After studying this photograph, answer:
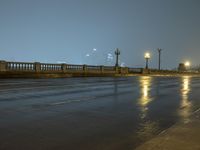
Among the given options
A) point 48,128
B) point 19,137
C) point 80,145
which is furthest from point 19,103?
point 80,145

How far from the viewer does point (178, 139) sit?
7660 millimetres

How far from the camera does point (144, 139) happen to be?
823 centimetres

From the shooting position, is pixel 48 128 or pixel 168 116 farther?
pixel 168 116

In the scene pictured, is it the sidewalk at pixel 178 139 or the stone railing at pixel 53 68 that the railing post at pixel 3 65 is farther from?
the sidewalk at pixel 178 139

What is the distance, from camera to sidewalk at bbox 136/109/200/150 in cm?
699

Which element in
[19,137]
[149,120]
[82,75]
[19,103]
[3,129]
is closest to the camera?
[19,137]

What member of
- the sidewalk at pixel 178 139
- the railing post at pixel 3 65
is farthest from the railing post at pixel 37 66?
the sidewalk at pixel 178 139

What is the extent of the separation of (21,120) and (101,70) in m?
47.3

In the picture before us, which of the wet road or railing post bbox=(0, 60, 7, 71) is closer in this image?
the wet road

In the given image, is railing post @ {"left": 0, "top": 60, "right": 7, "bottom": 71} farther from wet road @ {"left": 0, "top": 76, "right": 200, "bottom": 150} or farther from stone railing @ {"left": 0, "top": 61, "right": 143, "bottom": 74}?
wet road @ {"left": 0, "top": 76, "right": 200, "bottom": 150}

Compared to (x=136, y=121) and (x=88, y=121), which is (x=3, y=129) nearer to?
(x=88, y=121)

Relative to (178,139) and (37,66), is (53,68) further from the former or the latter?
(178,139)

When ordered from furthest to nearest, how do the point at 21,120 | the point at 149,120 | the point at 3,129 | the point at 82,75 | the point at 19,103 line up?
the point at 82,75 → the point at 19,103 → the point at 149,120 → the point at 21,120 → the point at 3,129

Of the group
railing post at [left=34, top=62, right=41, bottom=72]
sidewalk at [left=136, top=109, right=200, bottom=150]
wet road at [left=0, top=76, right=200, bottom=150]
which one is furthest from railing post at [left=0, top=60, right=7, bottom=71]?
sidewalk at [left=136, top=109, right=200, bottom=150]
